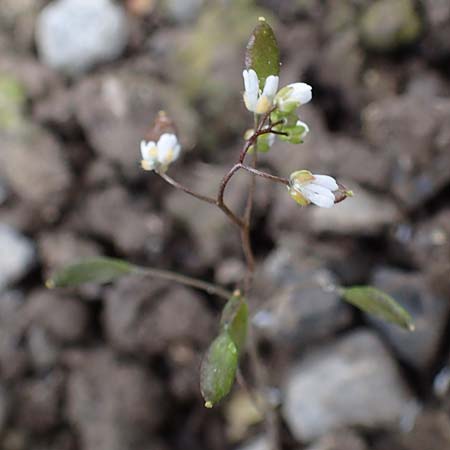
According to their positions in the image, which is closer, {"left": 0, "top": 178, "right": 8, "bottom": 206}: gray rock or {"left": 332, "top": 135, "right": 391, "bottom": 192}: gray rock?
{"left": 332, "top": 135, "right": 391, "bottom": 192}: gray rock

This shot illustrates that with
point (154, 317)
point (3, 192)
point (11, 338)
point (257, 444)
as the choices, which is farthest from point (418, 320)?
point (3, 192)

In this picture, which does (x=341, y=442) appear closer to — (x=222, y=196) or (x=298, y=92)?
(x=222, y=196)

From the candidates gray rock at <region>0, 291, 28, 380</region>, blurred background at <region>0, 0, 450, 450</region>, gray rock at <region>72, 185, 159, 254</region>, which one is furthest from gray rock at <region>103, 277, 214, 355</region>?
gray rock at <region>0, 291, 28, 380</region>

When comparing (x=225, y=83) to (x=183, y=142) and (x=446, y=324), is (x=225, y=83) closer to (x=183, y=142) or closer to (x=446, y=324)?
(x=183, y=142)

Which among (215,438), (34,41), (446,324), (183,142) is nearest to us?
(446,324)

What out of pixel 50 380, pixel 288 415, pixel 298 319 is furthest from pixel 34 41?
pixel 288 415

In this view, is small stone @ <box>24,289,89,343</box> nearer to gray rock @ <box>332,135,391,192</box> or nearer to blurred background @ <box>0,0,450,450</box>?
blurred background @ <box>0,0,450,450</box>

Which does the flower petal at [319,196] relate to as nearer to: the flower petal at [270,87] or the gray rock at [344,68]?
the flower petal at [270,87]
